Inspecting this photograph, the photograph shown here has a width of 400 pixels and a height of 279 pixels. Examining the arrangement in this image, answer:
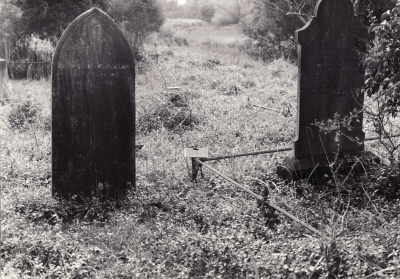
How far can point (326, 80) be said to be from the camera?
5789mm

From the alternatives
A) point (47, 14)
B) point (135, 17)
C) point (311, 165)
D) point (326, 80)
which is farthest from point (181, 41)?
point (311, 165)

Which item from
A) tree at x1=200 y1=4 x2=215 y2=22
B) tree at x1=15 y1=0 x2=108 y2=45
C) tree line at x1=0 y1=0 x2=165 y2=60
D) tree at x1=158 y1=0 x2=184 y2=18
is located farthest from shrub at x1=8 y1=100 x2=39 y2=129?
tree at x1=158 y1=0 x2=184 y2=18

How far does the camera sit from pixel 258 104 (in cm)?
1041

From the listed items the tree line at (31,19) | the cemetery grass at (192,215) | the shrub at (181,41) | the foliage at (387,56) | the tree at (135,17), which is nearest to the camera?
the cemetery grass at (192,215)

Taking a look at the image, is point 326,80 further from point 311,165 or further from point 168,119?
point 168,119

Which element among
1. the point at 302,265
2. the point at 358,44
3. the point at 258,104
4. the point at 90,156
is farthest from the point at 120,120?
the point at 258,104

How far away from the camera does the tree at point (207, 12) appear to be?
5008 cm

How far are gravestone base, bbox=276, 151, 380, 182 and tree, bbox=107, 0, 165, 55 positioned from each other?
52.0 ft

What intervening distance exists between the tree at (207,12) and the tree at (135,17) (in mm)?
26551

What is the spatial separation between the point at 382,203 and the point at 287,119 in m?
3.88

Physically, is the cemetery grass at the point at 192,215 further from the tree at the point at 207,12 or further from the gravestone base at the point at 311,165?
the tree at the point at 207,12

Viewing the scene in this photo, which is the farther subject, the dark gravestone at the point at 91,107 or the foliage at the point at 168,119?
the foliage at the point at 168,119

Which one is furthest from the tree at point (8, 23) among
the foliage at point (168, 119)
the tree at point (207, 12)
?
the tree at point (207, 12)

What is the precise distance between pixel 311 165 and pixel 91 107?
107 inches
